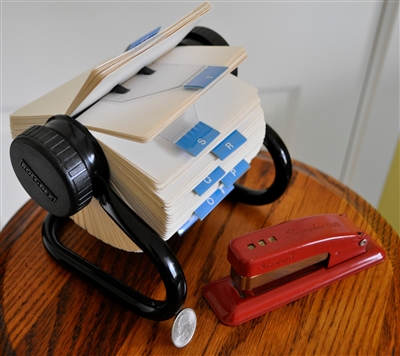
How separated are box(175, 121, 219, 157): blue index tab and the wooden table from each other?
20 cm

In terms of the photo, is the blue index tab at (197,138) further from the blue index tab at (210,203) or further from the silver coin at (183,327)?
the silver coin at (183,327)

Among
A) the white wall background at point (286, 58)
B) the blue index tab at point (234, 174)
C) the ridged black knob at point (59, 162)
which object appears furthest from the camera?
the white wall background at point (286, 58)

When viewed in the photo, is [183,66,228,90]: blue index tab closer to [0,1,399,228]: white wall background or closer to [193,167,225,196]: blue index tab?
[193,167,225,196]: blue index tab

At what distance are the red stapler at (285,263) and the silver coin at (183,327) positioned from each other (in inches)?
1.4

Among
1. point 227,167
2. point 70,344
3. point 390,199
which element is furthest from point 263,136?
point 390,199

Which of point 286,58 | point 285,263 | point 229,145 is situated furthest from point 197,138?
point 286,58

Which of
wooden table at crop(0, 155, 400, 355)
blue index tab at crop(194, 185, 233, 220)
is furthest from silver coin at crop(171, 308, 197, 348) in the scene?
blue index tab at crop(194, 185, 233, 220)

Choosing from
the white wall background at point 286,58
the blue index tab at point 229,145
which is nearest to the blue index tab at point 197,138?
the blue index tab at point 229,145

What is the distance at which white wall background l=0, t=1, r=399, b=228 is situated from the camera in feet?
2.58

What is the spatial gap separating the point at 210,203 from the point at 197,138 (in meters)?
0.09

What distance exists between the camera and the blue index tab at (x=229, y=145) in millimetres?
531

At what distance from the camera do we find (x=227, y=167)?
1.83 feet

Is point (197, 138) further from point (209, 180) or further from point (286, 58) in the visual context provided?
point (286, 58)

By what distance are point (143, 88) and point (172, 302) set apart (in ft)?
0.81
